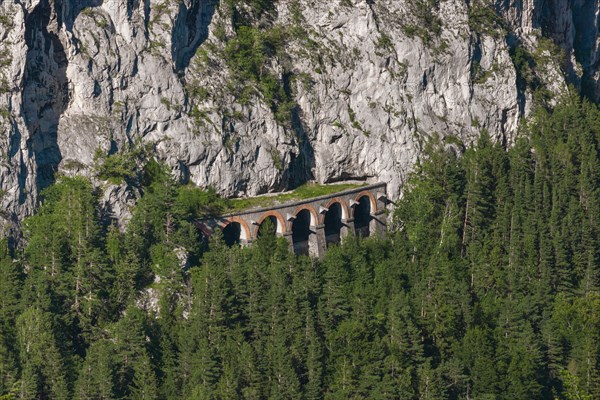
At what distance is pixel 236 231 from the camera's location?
479 feet

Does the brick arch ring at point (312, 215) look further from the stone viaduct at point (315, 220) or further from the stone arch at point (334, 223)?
the stone arch at point (334, 223)

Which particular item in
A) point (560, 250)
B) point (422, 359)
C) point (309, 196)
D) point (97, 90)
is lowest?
point (422, 359)

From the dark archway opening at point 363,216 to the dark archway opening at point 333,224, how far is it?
→ 2.61 metres

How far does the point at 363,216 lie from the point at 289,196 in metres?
12.6

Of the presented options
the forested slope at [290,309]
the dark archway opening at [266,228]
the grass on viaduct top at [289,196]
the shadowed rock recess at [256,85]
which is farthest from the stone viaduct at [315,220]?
the shadowed rock recess at [256,85]

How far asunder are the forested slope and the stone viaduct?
11.4 feet

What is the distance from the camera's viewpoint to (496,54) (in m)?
174

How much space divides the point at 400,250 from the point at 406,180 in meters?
17.2

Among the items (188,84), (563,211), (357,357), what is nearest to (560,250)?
(563,211)

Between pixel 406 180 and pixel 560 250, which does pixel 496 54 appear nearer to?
pixel 406 180

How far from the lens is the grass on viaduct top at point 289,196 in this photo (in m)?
145

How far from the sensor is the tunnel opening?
15200 centimetres

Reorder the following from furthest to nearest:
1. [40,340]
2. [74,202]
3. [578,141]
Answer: [578,141] → [74,202] → [40,340]

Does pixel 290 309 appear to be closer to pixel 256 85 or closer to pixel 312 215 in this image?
pixel 312 215
